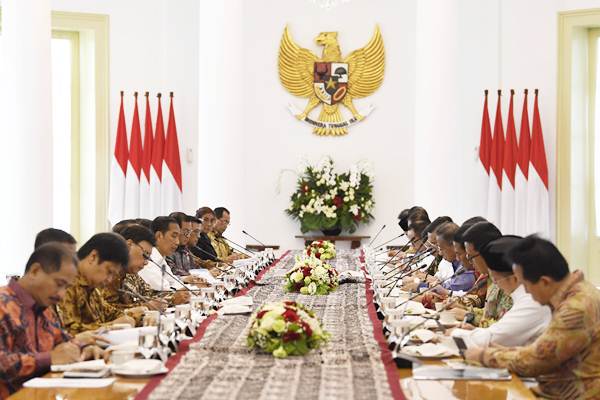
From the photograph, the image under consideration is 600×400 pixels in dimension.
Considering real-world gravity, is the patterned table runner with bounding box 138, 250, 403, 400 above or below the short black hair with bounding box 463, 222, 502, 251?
below

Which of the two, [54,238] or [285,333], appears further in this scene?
[54,238]

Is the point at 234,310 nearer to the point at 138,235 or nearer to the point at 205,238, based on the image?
the point at 138,235

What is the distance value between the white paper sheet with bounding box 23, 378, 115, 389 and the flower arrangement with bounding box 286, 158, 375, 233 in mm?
8560

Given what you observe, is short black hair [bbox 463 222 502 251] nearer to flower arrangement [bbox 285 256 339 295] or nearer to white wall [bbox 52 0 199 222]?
flower arrangement [bbox 285 256 339 295]

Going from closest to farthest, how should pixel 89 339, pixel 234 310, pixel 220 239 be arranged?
pixel 89 339 → pixel 234 310 → pixel 220 239

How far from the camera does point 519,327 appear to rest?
3684mm

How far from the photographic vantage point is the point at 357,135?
12250 millimetres

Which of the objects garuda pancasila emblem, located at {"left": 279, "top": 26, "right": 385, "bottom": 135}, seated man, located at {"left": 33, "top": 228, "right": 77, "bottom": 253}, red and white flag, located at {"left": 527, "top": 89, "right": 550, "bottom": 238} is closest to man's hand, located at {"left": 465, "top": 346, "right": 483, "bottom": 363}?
seated man, located at {"left": 33, "top": 228, "right": 77, "bottom": 253}

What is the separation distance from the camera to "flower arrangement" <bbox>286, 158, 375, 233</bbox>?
38.2ft

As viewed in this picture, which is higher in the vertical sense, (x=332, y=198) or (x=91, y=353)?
(x=332, y=198)

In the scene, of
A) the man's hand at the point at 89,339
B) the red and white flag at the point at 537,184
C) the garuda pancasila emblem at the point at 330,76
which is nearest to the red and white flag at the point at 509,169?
the red and white flag at the point at 537,184

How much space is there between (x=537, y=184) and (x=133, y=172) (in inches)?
194

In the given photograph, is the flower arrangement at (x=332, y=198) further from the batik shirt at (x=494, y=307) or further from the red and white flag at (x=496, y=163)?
the batik shirt at (x=494, y=307)

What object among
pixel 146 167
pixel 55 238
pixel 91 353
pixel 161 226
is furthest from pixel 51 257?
pixel 146 167
